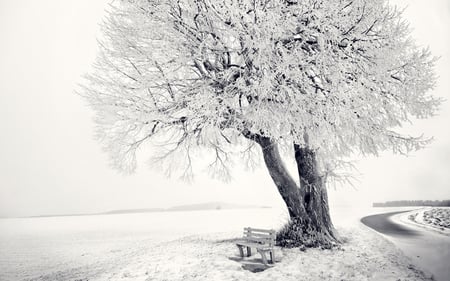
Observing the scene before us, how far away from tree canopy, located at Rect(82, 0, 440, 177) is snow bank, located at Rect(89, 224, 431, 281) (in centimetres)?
249

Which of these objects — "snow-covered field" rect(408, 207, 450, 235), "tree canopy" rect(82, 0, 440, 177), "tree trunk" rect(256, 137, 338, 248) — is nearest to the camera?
"tree canopy" rect(82, 0, 440, 177)

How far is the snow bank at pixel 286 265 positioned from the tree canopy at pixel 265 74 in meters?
2.49

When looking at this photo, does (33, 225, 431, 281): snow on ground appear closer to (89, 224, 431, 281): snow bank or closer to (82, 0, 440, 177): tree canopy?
(89, 224, 431, 281): snow bank

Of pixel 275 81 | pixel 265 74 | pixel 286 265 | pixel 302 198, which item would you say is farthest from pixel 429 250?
pixel 265 74

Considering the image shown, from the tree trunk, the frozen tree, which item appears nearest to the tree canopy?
the frozen tree

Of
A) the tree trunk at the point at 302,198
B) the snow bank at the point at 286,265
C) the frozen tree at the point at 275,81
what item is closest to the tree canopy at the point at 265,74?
the frozen tree at the point at 275,81

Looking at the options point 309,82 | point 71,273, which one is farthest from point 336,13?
point 71,273

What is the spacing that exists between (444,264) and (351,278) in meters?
2.14

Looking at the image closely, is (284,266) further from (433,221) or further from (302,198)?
(433,221)

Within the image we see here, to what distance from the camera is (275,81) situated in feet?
22.0

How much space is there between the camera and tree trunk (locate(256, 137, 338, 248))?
28.5 ft

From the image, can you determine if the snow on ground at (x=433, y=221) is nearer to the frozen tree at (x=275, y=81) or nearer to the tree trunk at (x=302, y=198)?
the tree trunk at (x=302, y=198)

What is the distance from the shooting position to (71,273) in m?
8.05

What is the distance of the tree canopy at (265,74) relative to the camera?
673cm
